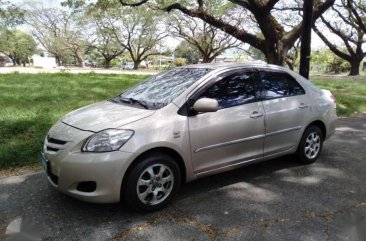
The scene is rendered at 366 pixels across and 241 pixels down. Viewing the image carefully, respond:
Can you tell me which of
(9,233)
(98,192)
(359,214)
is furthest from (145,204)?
(359,214)

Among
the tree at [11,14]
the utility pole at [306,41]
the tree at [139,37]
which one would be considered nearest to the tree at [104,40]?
the tree at [139,37]

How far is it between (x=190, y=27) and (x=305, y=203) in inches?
1469

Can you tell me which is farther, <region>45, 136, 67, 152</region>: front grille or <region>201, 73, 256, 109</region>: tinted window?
<region>201, 73, 256, 109</region>: tinted window

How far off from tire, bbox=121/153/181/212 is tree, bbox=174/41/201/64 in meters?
45.8

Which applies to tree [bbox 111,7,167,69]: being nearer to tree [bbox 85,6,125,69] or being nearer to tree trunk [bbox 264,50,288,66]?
tree [bbox 85,6,125,69]

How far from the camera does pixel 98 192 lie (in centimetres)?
364

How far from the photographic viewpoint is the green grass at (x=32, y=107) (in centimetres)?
571

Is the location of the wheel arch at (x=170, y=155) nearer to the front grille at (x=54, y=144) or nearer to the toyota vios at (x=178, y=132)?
the toyota vios at (x=178, y=132)

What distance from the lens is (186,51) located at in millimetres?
57719

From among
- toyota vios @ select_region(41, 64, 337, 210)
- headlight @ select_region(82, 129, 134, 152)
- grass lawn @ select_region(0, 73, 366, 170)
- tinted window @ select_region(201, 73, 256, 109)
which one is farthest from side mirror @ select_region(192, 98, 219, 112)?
grass lawn @ select_region(0, 73, 366, 170)

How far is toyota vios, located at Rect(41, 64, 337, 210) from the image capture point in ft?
12.0

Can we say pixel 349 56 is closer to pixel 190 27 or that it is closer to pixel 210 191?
pixel 190 27

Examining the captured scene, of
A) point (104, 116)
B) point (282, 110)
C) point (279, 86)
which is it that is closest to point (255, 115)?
point (282, 110)

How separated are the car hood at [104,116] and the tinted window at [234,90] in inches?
33.8
